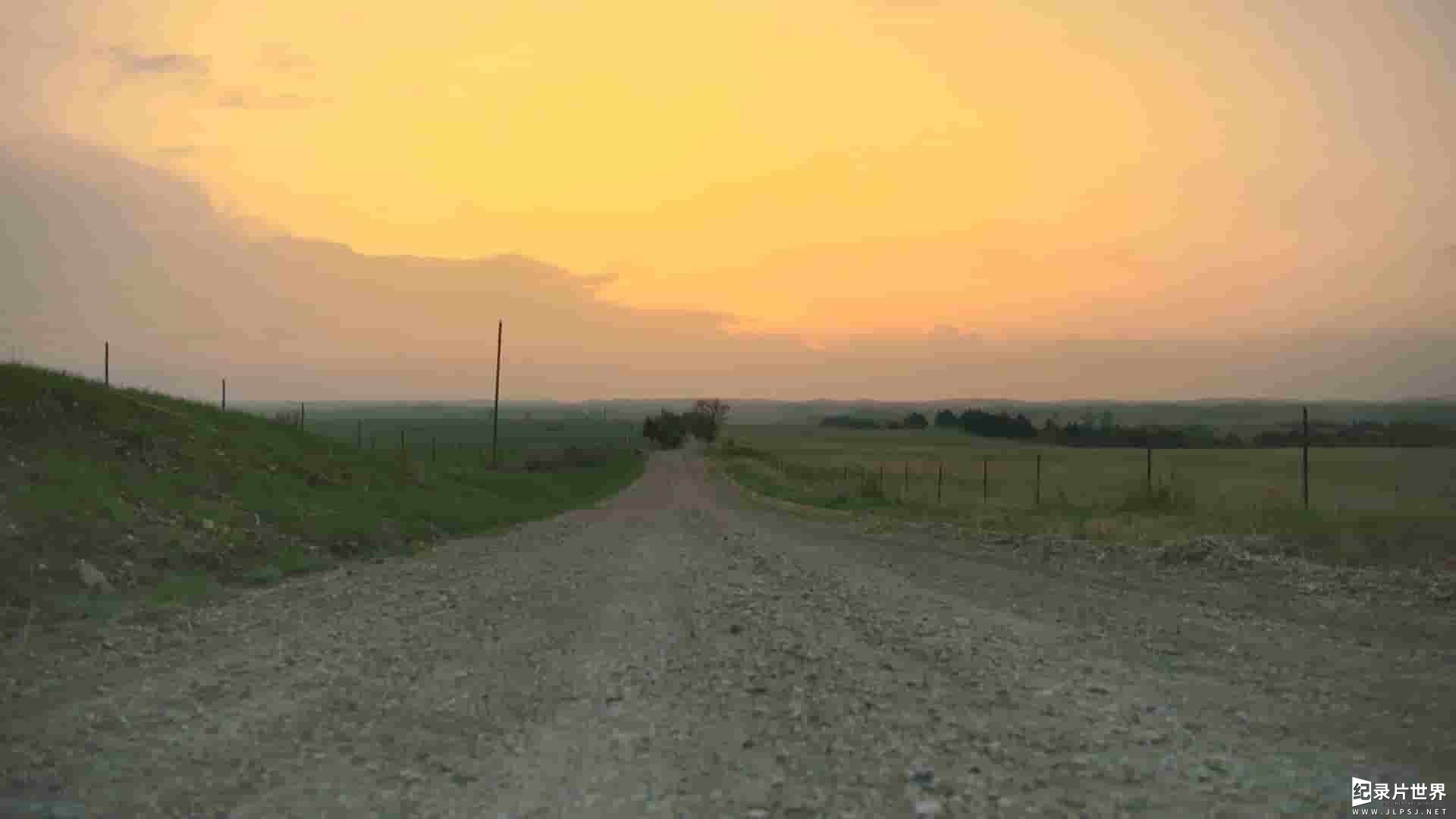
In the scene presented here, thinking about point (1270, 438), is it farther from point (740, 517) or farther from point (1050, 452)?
point (740, 517)

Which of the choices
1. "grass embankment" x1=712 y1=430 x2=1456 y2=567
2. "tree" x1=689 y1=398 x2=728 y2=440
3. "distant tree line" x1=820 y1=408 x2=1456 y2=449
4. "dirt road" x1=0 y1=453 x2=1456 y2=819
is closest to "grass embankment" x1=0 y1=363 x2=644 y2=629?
"dirt road" x1=0 y1=453 x2=1456 y2=819

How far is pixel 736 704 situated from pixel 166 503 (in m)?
12.5

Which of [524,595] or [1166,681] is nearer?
[1166,681]

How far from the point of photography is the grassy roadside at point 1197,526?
16625mm

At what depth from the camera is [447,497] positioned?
30.2 meters

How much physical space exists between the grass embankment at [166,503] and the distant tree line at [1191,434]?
1952 inches

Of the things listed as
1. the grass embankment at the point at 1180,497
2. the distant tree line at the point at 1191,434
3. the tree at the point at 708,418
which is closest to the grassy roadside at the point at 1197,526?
the grass embankment at the point at 1180,497

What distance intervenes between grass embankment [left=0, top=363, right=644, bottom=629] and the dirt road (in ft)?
5.12

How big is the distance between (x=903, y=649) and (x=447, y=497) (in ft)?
70.9

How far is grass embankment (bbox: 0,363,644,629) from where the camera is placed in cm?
1373

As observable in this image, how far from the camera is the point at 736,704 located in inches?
336

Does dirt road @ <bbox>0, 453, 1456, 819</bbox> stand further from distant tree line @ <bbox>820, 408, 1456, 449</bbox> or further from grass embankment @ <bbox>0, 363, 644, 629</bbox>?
distant tree line @ <bbox>820, 408, 1456, 449</bbox>

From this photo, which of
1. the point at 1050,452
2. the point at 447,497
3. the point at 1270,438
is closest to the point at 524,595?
the point at 447,497

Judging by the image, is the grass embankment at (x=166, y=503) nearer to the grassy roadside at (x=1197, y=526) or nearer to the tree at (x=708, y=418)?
the grassy roadside at (x=1197, y=526)
